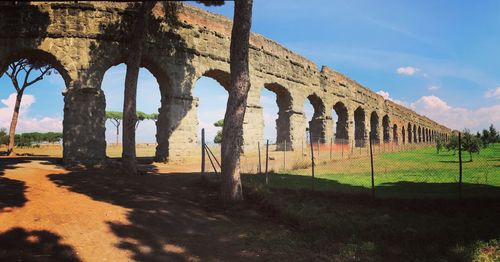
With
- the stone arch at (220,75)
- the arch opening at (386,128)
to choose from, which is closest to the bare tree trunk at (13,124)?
the stone arch at (220,75)

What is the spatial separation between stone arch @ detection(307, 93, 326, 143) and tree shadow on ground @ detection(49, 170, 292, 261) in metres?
17.6

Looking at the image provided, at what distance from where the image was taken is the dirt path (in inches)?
218

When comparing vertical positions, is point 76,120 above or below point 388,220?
above

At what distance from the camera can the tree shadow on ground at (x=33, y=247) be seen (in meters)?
5.08

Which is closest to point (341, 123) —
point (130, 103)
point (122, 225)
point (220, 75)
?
point (220, 75)

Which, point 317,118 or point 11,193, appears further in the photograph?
point 317,118

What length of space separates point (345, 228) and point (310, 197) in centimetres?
229

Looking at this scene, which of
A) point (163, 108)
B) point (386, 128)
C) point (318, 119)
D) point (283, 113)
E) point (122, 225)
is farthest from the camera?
point (386, 128)

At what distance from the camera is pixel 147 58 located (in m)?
15.5

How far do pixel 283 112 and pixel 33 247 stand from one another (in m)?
19.5

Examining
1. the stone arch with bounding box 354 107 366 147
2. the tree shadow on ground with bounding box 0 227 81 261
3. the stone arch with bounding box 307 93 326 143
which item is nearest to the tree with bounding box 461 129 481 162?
the stone arch with bounding box 307 93 326 143

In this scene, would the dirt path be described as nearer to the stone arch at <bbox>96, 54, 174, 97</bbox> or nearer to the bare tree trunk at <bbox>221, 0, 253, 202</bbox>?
the bare tree trunk at <bbox>221, 0, 253, 202</bbox>

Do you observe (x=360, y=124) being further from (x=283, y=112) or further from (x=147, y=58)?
(x=147, y=58)

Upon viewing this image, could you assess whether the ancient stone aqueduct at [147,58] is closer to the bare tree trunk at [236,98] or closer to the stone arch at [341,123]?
the bare tree trunk at [236,98]
